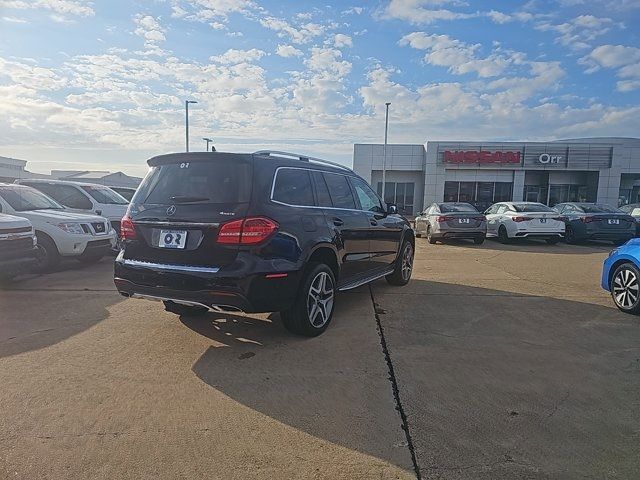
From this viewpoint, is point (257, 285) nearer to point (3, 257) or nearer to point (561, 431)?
point (561, 431)

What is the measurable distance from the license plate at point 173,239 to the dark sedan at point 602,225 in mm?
14092

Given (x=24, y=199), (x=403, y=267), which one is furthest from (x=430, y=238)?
(x=24, y=199)

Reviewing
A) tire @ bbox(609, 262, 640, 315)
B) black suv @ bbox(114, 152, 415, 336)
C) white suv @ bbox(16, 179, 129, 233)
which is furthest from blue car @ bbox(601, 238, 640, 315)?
white suv @ bbox(16, 179, 129, 233)

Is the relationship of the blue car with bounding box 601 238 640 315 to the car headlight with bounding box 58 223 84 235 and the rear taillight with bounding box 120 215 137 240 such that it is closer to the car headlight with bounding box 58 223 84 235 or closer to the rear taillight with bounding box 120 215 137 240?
the rear taillight with bounding box 120 215 137 240

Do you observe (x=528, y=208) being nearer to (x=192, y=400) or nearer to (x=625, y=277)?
(x=625, y=277)

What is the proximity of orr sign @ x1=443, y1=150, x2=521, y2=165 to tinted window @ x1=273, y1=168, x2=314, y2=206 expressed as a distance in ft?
99.9

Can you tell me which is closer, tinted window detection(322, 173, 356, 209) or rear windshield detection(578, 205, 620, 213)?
tinted window detection(322, 173, 356, 209)

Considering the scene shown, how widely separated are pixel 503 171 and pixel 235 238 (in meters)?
33.9

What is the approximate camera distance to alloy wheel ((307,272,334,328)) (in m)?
4.75

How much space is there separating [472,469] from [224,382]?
6.55 feet

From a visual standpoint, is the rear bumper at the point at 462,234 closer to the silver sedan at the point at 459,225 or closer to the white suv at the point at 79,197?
the silver sedan at the point at 459,225

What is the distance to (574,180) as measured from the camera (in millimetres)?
35719

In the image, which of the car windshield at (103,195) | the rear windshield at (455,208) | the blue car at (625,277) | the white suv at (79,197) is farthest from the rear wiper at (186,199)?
the rear windshield at (455,208)

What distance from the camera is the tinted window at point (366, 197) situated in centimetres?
635
